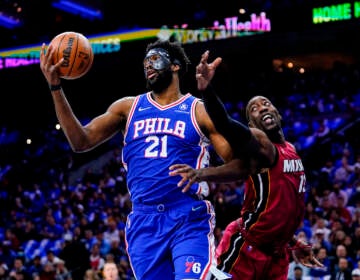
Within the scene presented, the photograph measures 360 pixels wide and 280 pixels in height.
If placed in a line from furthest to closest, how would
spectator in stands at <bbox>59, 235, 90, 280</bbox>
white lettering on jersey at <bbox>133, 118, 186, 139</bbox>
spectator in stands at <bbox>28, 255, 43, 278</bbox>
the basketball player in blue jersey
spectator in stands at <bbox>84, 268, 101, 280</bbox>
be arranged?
1. spectator in stands at <bbox>28, 255, 43, 278</bbox>
2. spectator in stands at <bbox>59, 235, 90, 280</bbox>
3. spectator in stands at <bbox>84, 268, 101, 280</bbox>
4. white lettering on jersey at <bbox>133, 118, 186, 139</bbox>
5. the basketball player in blue jersey

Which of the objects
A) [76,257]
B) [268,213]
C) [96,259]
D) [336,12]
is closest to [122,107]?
[268,213]

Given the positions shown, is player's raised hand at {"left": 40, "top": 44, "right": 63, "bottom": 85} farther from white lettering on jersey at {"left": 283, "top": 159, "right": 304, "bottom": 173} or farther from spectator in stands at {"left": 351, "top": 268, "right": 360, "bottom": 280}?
spectator in stands at {"left": 351, "top": 268, "right": 360, "bottom": 280}

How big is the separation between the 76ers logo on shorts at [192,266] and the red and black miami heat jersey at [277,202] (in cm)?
130

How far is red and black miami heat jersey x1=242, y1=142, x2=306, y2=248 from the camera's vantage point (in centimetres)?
598

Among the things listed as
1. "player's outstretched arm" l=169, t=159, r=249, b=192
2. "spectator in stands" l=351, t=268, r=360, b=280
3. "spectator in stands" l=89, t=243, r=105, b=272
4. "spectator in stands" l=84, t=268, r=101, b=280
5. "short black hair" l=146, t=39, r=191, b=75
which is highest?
"short black hair" l=146, t=39, r=191, b=75

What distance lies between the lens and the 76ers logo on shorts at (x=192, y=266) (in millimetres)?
4805

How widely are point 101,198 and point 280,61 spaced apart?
10.1 metres

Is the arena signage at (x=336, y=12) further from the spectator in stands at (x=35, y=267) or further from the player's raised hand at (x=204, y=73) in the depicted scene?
the player's raised hand at (x=204, y=73)

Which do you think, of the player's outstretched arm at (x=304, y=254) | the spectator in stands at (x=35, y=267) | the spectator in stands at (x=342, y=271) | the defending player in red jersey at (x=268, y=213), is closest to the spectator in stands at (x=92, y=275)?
the spectator in stands at (x=35, y=267)

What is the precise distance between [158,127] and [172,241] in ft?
2.44

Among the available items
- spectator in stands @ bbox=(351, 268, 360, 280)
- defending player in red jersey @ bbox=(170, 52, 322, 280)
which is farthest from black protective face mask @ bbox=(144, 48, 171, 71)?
spectator in stands @ bbox=(351, 268, 360, 280)

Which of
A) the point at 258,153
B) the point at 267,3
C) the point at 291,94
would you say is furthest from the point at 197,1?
the point at 258,153

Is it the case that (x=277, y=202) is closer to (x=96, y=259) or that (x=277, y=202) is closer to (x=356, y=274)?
(x=356, y=274)

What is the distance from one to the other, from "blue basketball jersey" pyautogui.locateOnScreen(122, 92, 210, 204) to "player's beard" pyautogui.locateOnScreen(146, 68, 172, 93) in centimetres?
13
